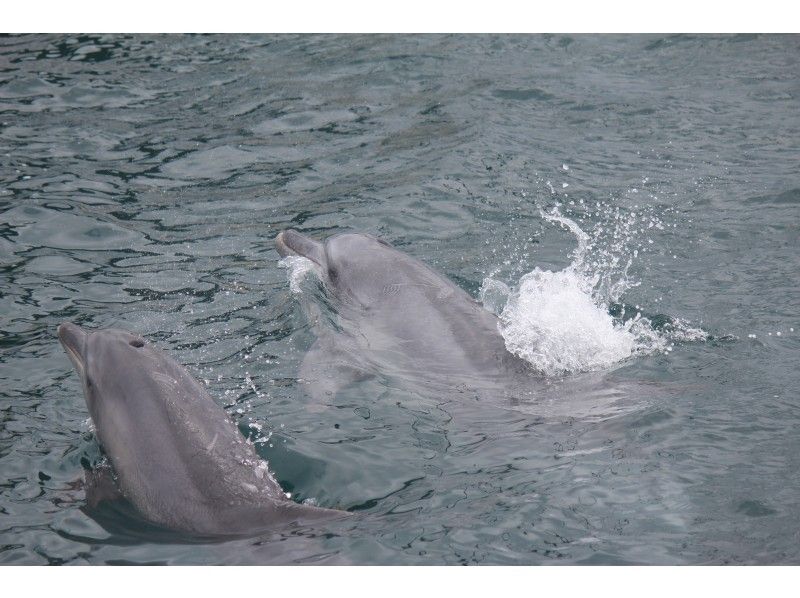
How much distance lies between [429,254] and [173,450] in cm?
560

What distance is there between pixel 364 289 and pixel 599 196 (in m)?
4.63

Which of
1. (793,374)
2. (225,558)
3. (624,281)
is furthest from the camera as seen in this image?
(624,281)

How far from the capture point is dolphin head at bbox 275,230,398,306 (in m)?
9.95

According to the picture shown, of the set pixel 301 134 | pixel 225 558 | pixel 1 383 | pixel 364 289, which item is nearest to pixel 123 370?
pixel 225 558

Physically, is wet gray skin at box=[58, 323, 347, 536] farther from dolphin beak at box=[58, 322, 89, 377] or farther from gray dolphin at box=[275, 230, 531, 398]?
gray dolphin at box=[275, 230, 531, 398]

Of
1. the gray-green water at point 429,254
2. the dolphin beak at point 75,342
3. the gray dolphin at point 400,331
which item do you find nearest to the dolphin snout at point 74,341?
the dolphin beak at point 75,342

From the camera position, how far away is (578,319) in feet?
31.3

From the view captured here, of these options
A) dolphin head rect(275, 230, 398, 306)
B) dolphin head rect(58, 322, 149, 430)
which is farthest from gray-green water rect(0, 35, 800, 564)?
dolphin head rect(58, 322, 149, 430)

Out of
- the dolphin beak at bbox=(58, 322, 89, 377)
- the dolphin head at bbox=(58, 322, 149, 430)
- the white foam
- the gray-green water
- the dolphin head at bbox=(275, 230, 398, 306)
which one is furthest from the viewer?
the white foam

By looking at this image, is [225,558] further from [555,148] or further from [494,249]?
[555,148]

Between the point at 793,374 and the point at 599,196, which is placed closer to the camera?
the point at 793,374

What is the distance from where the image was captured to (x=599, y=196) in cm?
1330

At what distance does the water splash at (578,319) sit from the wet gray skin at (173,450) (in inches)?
118

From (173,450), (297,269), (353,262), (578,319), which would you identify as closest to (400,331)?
(353,262)
